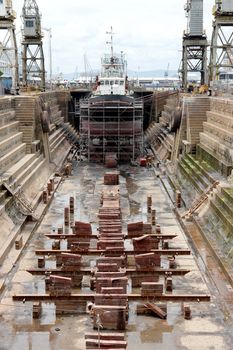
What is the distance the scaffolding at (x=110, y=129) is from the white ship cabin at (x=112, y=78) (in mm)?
3796

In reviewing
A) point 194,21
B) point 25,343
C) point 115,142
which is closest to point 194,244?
point 25,343

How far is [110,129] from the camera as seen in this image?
148 ft

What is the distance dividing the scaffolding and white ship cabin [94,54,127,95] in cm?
Answer: 380

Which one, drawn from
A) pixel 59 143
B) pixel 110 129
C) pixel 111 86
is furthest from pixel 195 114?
pixel 59 143

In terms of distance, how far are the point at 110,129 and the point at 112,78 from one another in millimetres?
8281

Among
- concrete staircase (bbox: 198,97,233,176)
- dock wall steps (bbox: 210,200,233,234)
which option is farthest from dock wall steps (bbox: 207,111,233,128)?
dock wall steps (bbox: 210,200,233,234)

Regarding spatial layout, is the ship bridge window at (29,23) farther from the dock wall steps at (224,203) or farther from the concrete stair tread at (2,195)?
the dock wall steps at (224,203)

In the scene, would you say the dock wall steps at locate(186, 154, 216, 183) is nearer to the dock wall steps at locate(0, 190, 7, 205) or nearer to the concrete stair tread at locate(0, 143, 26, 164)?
the dock wall steps at locate(0, 190, 7, 205)

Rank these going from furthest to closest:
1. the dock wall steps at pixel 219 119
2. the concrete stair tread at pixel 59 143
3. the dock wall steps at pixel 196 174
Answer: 1. the concrete stair tread at pixel 59 143
2. the dock wall steps at pixel 219 119
3. the dock wall steps at pixel 196 174

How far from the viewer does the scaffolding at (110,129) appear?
4525 cm

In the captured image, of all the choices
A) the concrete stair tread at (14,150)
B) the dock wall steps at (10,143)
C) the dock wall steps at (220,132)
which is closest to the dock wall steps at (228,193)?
the dock wall steps at (220,132)

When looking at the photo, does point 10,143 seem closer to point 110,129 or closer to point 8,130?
point 8,130

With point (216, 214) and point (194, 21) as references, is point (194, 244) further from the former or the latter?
point (194, 21)

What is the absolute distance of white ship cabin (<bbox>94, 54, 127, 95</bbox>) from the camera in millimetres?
50656
